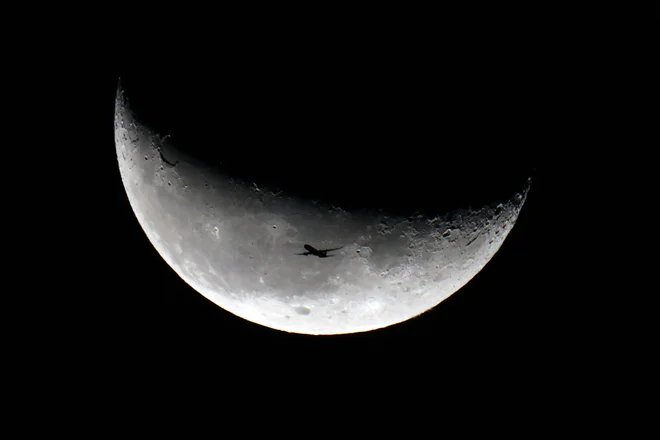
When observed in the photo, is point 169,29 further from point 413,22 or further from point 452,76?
point 452,76

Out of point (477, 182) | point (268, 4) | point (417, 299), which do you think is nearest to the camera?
point (268, 4)

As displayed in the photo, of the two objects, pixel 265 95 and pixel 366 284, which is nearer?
pixel 265 95

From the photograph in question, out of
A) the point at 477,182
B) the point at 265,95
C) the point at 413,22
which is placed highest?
the point at 413,22

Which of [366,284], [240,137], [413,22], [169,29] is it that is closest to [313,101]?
[240,137]

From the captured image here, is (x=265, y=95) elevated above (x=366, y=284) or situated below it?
above

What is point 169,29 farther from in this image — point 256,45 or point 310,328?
point 310,328

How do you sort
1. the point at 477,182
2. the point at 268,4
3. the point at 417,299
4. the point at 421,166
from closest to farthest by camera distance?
1. the point at 268,4
2. the point at 421,166
3. the point at 477,182
4. the point at 417,299
